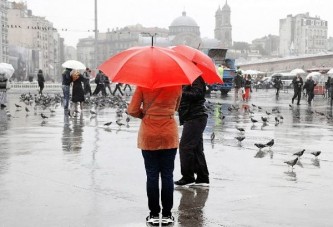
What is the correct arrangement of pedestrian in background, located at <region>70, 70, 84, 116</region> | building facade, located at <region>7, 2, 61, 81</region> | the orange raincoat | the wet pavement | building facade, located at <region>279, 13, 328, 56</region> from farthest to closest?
building facade, located at <region>279, 13, 328, 56</region> < building facade, located at <region>7, 2, 61, 81</region> < pedestrian in background, located at <region>70, 70, 84, 116</region> < the wet pavement < the orange raincoat

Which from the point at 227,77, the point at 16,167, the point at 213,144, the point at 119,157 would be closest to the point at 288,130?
the point at 213,144

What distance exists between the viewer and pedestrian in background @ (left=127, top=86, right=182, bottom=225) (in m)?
5.53

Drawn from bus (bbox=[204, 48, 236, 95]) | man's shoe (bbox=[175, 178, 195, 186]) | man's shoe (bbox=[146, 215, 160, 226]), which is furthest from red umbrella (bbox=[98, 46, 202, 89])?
bus (bbox=[204, 48, 236, 95])

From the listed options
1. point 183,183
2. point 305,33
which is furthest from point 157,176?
point 305,33

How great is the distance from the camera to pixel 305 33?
184 m

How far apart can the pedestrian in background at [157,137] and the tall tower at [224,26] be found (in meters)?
160

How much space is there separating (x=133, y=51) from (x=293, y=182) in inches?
129

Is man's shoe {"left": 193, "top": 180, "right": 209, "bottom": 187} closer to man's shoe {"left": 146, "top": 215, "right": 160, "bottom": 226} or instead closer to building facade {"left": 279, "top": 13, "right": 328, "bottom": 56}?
man's shoe {"left": 146, "top": 215, "right": 160, "bottom": 226}

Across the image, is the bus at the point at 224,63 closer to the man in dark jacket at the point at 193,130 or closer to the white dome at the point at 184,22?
the man in dark jacket at the point at 193,130

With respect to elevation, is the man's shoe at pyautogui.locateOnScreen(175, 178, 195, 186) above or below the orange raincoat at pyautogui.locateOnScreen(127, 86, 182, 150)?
below

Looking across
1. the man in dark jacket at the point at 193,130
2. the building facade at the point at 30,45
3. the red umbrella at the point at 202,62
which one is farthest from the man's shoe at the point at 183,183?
the building facade at the point at 30,45

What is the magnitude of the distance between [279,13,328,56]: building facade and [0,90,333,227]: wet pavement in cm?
17750

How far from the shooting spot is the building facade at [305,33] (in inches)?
7279

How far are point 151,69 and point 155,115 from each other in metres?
0.50
